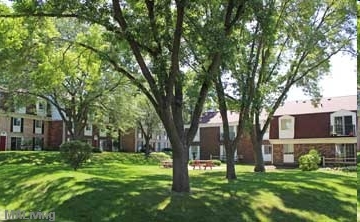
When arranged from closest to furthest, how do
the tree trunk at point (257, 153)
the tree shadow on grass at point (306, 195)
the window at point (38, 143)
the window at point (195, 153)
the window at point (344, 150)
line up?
the tree shadow on grass at point (306, 195) < the tree trunk at point (257, 153) < the window at point (344, 150) < the window at point (195, 153) < the window at point (38, 143)

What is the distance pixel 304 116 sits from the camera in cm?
4397

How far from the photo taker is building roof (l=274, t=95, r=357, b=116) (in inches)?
1667

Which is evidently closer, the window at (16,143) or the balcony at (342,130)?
the balcony at (342,130)

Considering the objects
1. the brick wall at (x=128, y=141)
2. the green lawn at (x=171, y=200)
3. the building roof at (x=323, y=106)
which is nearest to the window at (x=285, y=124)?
the building roof at (x=323, y=106)

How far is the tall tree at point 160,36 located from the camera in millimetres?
13852

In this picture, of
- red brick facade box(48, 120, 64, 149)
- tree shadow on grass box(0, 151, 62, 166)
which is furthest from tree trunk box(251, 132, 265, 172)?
red brick facade box(48, 120, 64, 149)

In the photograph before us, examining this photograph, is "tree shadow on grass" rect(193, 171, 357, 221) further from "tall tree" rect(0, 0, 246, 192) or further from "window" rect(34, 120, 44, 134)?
"window" rect(34, 120, 44, 134)

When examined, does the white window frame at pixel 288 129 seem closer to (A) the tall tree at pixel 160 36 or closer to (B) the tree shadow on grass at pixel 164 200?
(B) the tree shadow on grass at pixel 164 200

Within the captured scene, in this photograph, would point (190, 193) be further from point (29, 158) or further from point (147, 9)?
point (29, 158)

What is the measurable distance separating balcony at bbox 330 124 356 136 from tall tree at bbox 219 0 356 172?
45.4 feet

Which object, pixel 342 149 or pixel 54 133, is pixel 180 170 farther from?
pixel 54 133

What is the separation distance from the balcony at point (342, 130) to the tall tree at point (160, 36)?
28776 millimetres

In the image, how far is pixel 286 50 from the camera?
2759 centimetres

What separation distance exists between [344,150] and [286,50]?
17.2m
